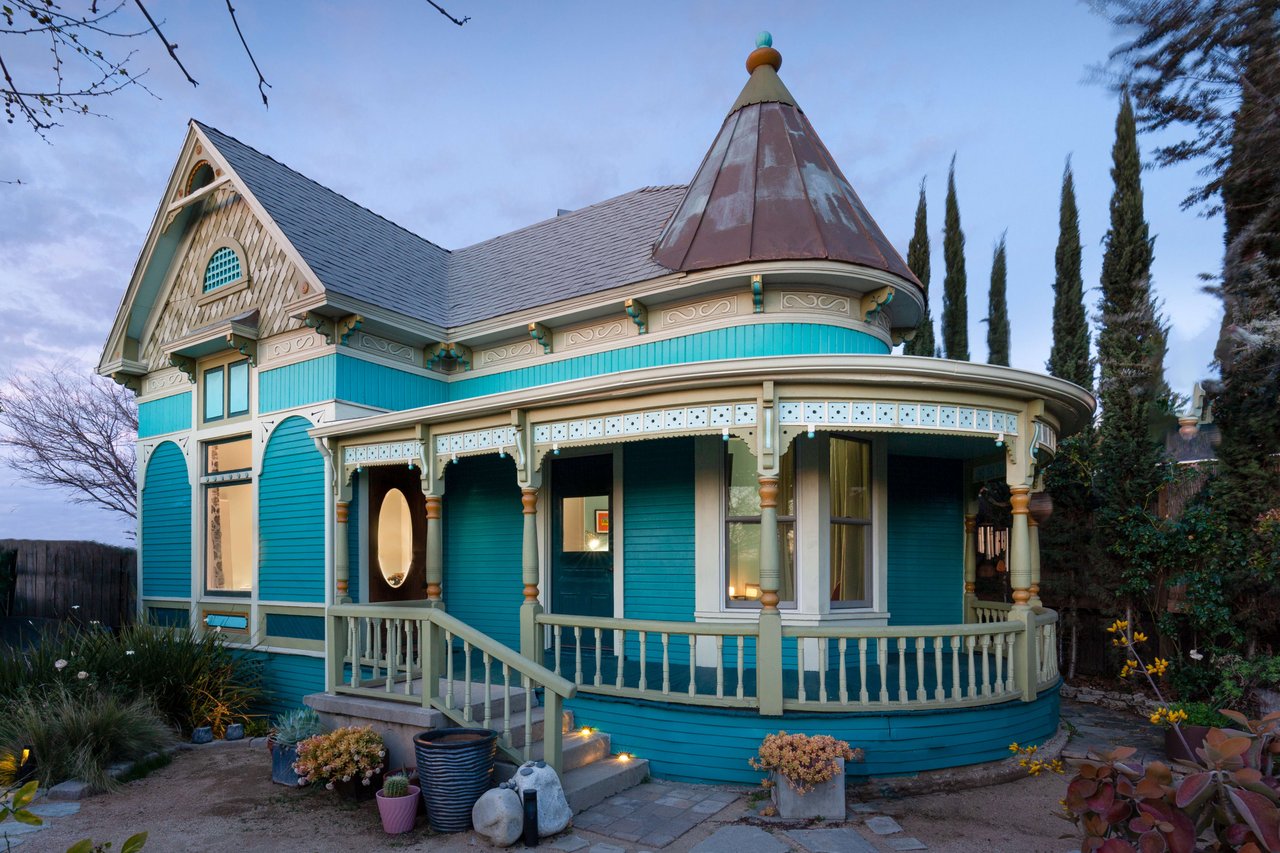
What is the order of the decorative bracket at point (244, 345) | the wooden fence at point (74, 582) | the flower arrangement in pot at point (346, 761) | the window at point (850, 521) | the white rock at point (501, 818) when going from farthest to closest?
the wooden fence at point (74, 582) → the decorative bracket at point (244, 345) → the window at point (850, 521) → the flower arrangement in pot at point (346, 761) → the white rock at point (501, 818)

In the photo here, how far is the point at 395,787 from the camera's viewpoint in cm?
555

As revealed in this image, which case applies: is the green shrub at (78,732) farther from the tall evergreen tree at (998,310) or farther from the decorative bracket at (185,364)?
the tall evergreen tree at (998,310)

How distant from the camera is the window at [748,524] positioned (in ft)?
24.6

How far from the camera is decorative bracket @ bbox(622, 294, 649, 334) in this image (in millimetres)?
8320

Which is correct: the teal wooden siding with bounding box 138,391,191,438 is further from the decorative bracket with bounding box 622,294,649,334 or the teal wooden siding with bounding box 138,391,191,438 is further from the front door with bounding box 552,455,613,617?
the decorative bracket with bounding box 622,294,649,334

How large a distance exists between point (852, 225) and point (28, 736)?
8921mm

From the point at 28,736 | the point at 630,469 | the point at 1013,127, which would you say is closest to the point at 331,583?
the point at 28,736

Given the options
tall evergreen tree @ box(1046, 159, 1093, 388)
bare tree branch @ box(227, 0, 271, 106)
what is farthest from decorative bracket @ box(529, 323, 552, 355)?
tall evergreen tree @ box(1046, 159, 1093, 388)

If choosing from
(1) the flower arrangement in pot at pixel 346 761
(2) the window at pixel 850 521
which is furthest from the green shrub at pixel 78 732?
(2) the window at pixel 850 521

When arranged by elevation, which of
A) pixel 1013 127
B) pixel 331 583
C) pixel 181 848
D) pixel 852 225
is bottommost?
pixel 181 848

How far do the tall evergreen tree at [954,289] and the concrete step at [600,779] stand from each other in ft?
50.2

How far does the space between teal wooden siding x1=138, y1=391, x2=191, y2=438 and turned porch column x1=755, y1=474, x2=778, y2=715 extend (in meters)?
8.64

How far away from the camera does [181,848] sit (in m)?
5.27

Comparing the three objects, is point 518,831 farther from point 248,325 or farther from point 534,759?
point 248,325
